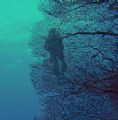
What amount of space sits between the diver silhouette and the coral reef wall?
0.33 feet

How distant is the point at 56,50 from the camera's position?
5840mm

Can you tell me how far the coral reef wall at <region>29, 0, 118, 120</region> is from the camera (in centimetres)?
497

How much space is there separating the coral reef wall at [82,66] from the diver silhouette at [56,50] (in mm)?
100

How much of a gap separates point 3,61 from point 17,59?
2.12m

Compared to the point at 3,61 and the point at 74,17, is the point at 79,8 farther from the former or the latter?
the point at 3,61

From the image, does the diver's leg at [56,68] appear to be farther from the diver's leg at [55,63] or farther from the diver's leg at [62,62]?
the diver's leg at [62,62]

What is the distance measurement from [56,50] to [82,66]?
0.88 meters

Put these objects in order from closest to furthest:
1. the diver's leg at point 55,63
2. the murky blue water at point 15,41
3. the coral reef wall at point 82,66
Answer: the coral reef wall at point 82,66, the diver's leg at point 55,63, the murky blue water at point 15,41

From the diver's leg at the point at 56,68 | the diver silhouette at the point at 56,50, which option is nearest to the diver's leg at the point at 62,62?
the diver silhouette at the point at 56,50

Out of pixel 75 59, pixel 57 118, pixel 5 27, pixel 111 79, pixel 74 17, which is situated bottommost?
pixel 57 118

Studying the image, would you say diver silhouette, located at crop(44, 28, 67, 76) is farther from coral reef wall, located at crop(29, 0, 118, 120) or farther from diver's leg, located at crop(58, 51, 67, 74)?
coral reef wall, located at crop(29, 0, 118, 120)

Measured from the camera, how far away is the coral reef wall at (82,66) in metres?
4.97

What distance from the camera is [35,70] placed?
18.9 ft

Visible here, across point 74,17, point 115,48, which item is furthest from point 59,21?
point 115,48
